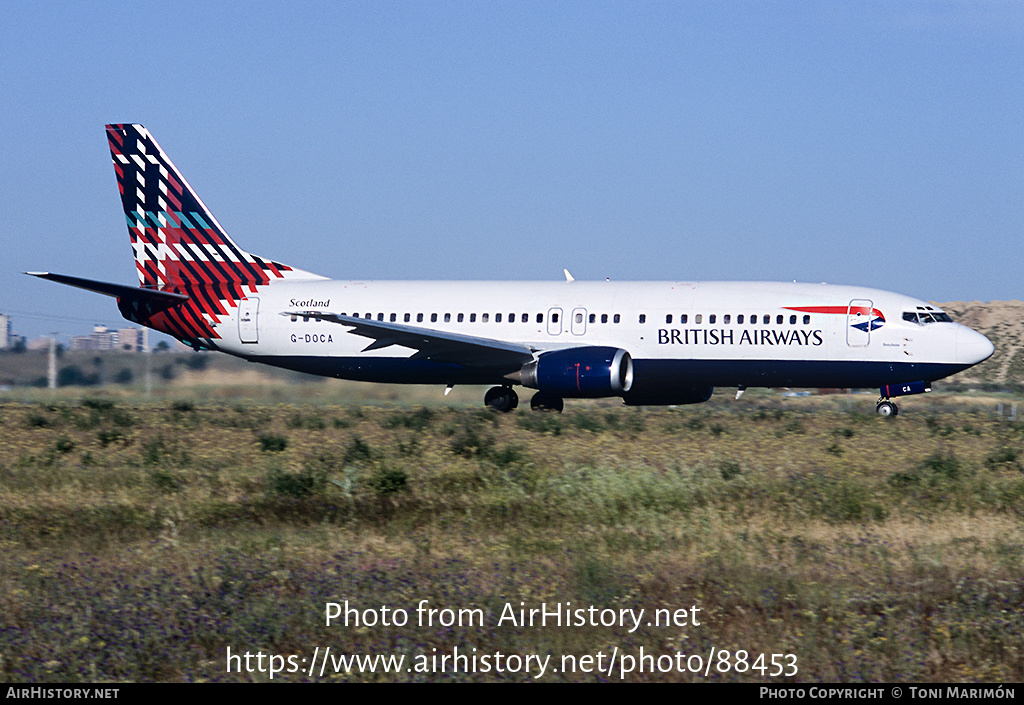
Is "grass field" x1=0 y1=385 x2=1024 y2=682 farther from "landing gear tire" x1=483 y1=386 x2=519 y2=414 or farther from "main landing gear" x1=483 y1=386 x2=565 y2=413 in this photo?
"landing gear tire" x1=483 y1=386 x2=519 y2=414

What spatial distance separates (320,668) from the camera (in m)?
7.84

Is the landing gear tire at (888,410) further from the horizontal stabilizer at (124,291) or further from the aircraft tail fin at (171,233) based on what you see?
the horizontal stabilizer at (124,291)

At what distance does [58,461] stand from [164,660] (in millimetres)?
13823

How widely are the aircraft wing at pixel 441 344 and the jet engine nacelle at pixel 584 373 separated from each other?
108cm

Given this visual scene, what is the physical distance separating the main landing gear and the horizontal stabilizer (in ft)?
32.7

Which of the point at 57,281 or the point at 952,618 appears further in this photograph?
the point at 57,281

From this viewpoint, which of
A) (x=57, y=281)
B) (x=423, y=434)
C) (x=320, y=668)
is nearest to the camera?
(x=320, y=668)

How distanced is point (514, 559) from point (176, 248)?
26.9 m

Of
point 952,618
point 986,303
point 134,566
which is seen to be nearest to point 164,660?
point 134,566

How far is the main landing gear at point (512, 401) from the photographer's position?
1310 inches

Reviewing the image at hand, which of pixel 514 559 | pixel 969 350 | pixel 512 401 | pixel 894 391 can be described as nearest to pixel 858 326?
pixel 894 391

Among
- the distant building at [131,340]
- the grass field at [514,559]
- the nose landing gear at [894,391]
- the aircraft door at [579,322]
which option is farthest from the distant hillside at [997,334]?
the grass field at [514,559]

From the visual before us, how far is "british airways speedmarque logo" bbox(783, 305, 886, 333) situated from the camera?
2997 cm
